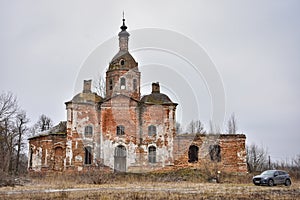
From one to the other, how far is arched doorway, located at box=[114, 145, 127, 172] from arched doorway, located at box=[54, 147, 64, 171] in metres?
5.23

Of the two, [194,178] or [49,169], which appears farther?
[49,169]

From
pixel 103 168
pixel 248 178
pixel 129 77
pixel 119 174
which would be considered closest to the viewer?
pixel 248 178

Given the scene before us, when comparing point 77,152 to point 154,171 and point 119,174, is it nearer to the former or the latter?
point 119,174

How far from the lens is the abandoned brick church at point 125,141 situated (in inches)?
1369

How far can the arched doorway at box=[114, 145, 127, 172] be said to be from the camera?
1364 inches

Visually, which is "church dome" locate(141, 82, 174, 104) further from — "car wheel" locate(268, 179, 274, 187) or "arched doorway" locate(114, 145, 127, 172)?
"car wheel" locate(268, 179, 274, 187)

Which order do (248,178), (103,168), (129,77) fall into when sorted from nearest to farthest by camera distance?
(248,178) < (103,168) < (129,77)

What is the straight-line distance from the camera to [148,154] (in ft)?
Result: 116

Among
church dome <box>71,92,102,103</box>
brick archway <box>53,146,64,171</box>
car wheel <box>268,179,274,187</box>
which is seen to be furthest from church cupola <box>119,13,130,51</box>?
car wheel <box>268,179,274,187</box>

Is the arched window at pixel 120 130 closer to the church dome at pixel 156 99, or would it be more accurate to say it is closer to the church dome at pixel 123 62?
the church dome at pixel 156 99

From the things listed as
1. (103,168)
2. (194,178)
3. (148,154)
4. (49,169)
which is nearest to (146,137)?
(148,154)

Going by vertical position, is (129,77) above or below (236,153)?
above

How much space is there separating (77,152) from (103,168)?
2951 millimetres

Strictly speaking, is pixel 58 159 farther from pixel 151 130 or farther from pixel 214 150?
pixel 214 150
